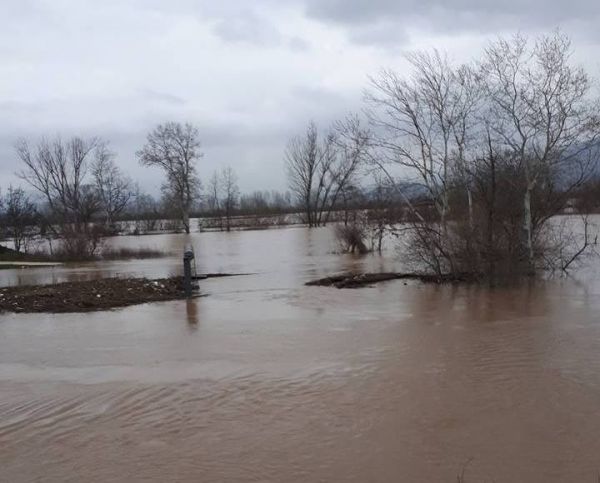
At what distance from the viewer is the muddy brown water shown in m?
5.02

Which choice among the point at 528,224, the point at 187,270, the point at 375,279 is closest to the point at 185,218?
the point at 375,279

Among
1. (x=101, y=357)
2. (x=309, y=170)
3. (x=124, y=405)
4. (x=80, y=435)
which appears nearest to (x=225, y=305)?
(x=101, y=357)

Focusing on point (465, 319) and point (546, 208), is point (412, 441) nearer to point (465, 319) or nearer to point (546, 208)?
point (465, 319)

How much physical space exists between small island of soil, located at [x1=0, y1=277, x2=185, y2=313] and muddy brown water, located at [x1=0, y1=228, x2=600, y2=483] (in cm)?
74

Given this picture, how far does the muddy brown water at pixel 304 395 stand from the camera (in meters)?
5.02

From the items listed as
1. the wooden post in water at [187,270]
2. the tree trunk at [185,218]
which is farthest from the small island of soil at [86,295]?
the tree trunk at [185,218]

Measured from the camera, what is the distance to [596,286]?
1552 centimetres

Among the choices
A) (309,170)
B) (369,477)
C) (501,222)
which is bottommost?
(369,477)

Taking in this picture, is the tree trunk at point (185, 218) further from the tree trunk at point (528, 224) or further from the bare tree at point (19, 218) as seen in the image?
the tree trunk at point (528, 224)

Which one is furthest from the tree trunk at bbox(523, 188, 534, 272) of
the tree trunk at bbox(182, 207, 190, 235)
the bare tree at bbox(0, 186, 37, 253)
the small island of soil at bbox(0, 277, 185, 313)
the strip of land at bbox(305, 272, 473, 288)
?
the tree trunk at bbox(182, 207, 190, 235)

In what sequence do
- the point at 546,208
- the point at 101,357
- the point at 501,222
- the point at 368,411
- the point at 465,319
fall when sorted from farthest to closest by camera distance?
the point at 546,208 → the point at 501,222 → the point at 465,319 → the point at 101,357 → the point at 368,411

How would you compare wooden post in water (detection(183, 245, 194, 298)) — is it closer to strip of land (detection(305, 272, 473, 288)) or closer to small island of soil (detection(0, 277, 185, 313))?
small island of soil (detection(0, 277, 185, 313))

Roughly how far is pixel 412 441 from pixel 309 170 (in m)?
70.1

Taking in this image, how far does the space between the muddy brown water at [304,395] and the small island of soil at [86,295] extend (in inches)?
29.1
